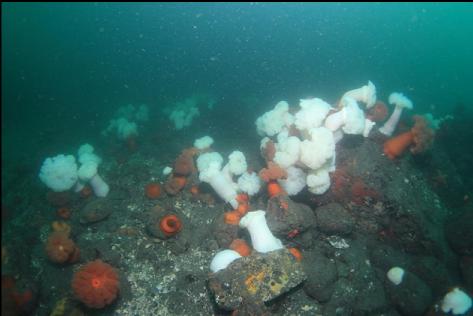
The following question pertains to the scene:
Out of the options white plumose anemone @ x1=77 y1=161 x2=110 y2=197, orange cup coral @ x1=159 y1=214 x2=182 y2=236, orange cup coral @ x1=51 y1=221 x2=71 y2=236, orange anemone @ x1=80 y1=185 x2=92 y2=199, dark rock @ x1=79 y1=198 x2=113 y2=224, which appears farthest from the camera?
orange anemone @ x1=80 y1=185 x2=92 y2=199

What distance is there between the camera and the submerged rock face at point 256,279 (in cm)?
492

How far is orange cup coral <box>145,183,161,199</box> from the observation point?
313 inches

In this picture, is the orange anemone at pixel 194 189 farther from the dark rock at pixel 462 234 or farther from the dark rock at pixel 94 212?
the dark rock at pixel 462 234

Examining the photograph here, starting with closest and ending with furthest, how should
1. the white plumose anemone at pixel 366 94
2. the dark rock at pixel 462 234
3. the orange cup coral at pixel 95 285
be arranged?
the orange cup coral at pixel 95 285, the dark rock at pixel 462 234, the white plumose anemone at pixel 366 94

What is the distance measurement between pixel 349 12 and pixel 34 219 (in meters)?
144

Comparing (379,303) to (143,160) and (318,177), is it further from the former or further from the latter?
(143,160)

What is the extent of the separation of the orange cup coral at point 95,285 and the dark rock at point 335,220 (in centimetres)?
404

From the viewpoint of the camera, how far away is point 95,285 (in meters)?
5.38

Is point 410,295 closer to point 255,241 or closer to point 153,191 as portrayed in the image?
point 255,241

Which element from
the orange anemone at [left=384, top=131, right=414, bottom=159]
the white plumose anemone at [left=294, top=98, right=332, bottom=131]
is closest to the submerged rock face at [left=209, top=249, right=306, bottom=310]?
the white plumose anemone at [left=294, top=98, right=332, bottom=131]

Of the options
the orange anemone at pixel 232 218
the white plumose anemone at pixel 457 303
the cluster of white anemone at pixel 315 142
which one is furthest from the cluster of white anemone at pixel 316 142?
the white plumose anemone at pixel 457 303

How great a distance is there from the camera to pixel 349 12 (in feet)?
422

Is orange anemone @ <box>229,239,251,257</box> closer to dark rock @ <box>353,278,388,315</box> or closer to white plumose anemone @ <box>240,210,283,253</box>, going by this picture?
white plumose anemone @ <box>240,210,283,253</box>

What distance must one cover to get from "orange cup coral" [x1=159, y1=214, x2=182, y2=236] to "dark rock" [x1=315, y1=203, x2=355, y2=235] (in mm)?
2969
